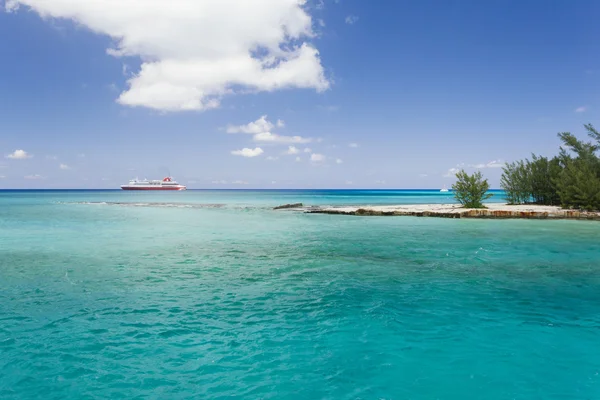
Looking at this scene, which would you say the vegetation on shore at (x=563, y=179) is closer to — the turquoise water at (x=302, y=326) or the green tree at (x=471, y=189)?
the green tree at (x=471, y=189)

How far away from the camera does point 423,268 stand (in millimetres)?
15180

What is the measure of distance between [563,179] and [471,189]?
8591mm

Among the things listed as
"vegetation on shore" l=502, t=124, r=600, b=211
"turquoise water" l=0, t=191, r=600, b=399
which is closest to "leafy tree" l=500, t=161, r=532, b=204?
"vegetation on shore" l=502, t=124, r=600, b=211

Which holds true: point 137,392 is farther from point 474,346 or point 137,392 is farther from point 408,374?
point 474,346

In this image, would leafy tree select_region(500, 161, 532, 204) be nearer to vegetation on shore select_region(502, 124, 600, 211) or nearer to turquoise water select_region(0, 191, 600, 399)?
vegetation on shore select_region(502, 124, 600, 211)

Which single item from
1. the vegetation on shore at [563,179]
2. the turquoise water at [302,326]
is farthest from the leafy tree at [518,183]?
the turquoise water at [302,326]

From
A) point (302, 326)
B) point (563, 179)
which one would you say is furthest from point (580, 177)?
point (302, 326)

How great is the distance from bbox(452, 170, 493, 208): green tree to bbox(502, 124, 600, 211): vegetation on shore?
6938 mm

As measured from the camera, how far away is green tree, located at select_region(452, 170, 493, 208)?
43375 mm

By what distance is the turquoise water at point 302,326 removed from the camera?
6395 millimetres

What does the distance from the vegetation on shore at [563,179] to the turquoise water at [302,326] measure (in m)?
23.7

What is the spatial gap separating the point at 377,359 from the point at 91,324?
6.18m

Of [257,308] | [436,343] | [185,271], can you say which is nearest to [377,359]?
[436,343]

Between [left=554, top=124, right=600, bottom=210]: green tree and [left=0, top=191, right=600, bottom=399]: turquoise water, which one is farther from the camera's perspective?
[left=554, top=124, right=600, bottom=210]: green tree
